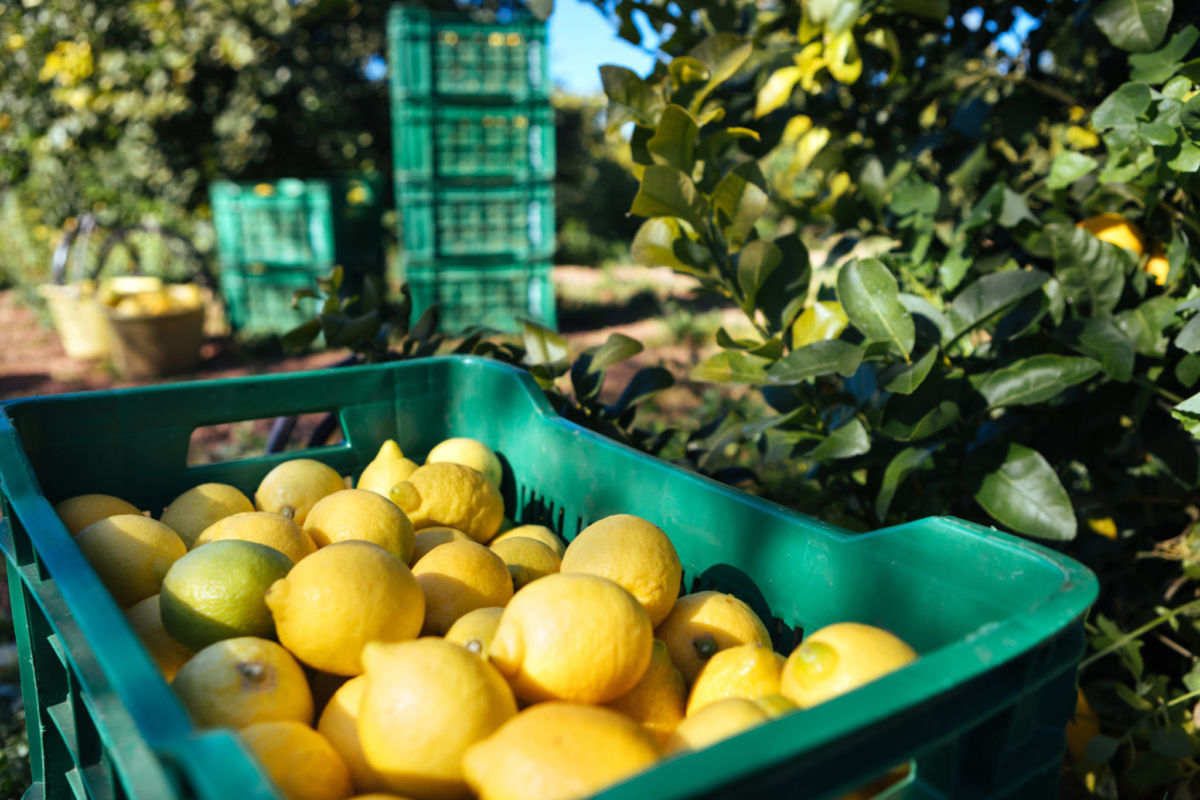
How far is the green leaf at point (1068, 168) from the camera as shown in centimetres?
148

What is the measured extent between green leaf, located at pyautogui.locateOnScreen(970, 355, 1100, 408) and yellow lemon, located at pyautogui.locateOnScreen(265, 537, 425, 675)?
0.92 metres

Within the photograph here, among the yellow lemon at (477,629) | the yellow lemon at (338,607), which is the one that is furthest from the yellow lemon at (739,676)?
the yellow lemon at (338,607)

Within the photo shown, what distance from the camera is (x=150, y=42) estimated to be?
6.55 m

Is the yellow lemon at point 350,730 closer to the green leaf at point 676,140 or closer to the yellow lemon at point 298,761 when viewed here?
the yellow lemon at point 298,761

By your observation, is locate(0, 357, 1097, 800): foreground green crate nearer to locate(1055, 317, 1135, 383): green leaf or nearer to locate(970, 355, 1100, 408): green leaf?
locate(970, 355, 1100, 408): green leaf

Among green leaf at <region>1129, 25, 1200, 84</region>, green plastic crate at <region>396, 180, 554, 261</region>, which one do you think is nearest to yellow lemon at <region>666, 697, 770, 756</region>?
green leaf at <region>1129, 25, 1200, 84</region>

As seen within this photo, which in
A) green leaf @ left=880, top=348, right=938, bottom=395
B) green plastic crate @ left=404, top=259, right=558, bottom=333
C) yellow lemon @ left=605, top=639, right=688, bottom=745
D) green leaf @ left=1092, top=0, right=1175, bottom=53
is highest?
green leaf @ left=1092, top=0, right=1175, bottom=53

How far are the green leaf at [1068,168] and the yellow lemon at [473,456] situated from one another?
1107mm

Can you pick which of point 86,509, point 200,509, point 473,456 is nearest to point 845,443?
point 473,456

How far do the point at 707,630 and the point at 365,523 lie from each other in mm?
470

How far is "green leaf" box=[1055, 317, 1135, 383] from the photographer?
130cm

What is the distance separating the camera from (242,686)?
834mm

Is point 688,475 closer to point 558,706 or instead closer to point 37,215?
point 558,706

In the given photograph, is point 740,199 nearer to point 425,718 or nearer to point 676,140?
point 676,140
